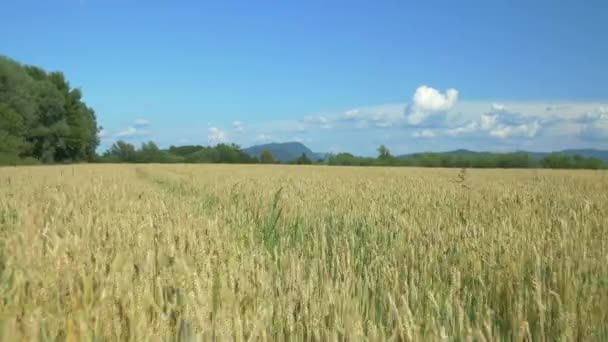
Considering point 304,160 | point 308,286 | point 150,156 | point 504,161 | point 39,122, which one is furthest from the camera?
point 150,156

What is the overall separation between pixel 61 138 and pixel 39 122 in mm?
2575

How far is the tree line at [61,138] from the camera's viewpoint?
164 ft

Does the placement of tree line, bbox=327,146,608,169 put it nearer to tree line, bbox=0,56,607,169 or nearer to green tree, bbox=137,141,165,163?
tree line, bbox=0,56,607,169

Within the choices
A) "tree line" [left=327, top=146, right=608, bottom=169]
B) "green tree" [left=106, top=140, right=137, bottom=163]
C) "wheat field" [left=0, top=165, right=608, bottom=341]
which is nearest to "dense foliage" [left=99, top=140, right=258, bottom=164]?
"green tree" [left=106, top=140, right=137, bottom=163]

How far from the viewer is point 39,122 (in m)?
55.4

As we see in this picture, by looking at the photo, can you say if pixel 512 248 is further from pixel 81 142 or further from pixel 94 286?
pixel 81 142

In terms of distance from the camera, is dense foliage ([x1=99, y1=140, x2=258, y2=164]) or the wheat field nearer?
the wheat field

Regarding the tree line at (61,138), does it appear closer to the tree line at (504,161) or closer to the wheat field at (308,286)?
the tree line at (504,161)

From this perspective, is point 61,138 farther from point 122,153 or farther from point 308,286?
point 308,286

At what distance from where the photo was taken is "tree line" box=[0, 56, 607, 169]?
50069mm

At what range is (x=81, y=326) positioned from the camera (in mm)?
1464

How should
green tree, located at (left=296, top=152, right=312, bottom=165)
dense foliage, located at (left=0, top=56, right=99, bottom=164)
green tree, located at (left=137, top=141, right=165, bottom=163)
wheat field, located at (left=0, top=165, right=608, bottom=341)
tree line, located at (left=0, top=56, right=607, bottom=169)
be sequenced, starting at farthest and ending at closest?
green tree, located at (left=137, top=141, right=165, bottom=163)
green tree, located at (left=296, top=152, right=312, bottom=165)
tree line, located at (left=0, top=56, right=607, bottom=169)
dense foliage, located at (left=0, top=56, right=99, bottom=164)
wheat field, located at (left=0, top=165, right=608, bottom=341)

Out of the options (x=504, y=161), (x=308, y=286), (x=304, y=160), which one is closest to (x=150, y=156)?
(x=304, y=160)

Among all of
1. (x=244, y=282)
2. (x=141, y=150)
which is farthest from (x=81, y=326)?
(x=141, y=150)
